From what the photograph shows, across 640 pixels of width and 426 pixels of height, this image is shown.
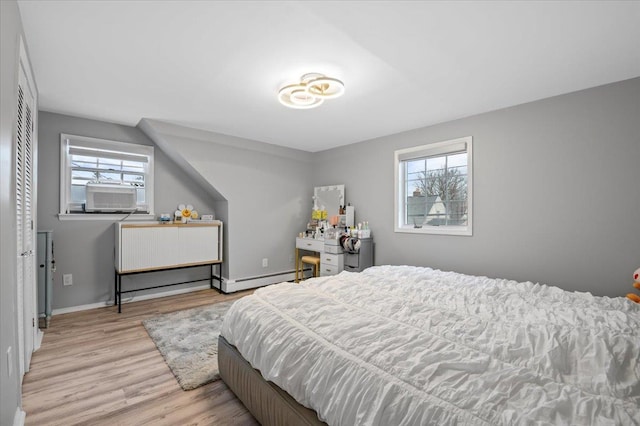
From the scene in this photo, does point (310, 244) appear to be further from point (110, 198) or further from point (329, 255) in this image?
point (110, 198)

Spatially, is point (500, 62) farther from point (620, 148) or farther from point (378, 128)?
point (378, 128)

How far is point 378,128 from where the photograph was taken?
12.7 ft

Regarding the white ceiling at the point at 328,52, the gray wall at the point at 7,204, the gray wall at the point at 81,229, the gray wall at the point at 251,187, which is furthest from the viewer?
the gray wall at the point at 251,187

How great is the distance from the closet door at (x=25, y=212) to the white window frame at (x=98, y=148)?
1.08m

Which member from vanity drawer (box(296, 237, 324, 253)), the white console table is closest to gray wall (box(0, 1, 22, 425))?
the white console table

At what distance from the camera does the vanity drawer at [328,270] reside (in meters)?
4.14

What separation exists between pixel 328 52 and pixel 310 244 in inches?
121

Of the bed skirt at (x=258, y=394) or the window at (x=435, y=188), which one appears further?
the window at (x=435, y=188)

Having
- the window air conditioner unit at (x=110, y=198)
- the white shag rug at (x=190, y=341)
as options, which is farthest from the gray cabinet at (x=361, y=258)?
the window air conditioner unit at (x=110, y=198)

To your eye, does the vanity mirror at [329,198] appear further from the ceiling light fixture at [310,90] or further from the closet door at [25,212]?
the closet door at [25,212]

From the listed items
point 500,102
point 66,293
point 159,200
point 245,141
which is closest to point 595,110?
point 500,102

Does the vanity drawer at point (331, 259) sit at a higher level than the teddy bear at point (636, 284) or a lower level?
lower

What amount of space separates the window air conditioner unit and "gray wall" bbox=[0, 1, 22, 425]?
2289mm

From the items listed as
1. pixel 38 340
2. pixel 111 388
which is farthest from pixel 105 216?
pixel 111 388
